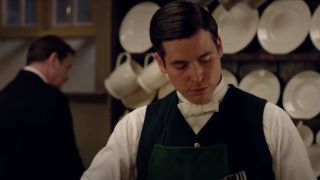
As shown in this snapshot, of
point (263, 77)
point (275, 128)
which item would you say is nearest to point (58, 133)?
point (263, 77)

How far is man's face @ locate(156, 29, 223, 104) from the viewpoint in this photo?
1.21 metres

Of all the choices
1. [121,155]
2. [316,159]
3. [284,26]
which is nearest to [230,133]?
[121,155]

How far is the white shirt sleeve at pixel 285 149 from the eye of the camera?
1.24m

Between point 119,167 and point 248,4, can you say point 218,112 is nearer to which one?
point 119,167

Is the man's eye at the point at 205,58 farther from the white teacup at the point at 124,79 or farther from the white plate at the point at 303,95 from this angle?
the white teacup at the point at 124,79

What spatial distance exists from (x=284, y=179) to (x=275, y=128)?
0.13m

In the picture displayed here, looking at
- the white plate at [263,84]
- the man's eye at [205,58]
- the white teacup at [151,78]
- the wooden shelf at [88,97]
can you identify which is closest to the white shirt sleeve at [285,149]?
the man's eye at [205,58]

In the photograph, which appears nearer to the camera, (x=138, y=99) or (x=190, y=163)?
(x=190, y=163)

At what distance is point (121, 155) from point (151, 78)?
1.46 metres

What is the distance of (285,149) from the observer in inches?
49.2

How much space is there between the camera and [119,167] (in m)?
1.36

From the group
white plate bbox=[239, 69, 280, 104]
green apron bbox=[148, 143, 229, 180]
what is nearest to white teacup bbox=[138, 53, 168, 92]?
white plate bbox=[239, 69, 280, 104]

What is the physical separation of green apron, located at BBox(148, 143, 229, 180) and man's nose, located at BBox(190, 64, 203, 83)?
0.19 meters

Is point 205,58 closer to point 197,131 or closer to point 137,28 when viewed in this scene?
point 197,131
